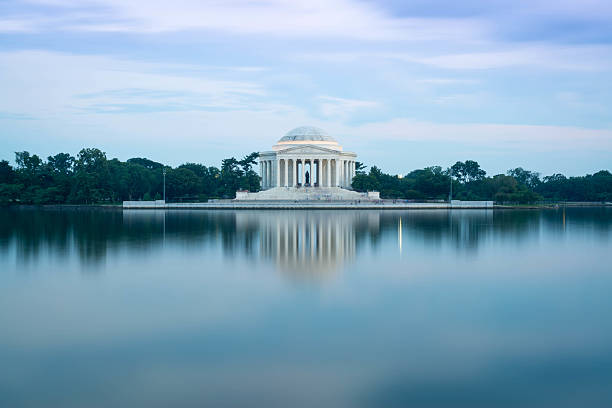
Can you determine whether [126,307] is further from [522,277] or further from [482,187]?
[482,187]

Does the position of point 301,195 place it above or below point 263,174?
below

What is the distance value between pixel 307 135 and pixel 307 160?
499cm

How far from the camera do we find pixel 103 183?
9356cm

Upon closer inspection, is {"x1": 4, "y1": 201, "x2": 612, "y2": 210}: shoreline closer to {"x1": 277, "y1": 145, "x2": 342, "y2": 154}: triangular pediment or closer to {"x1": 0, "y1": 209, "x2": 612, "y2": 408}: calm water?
{"x1": 277, "y1": 145, "x2": 342, "y2": 154}: triangular pediment

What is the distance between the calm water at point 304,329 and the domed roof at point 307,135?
82.9 meters

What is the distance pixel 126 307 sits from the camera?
647 inches

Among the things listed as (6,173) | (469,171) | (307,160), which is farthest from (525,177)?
(6,173)

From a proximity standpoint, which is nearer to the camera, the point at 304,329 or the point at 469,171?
the point at 304,329

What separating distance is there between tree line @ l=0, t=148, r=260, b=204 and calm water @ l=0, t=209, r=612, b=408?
66669 millimetres

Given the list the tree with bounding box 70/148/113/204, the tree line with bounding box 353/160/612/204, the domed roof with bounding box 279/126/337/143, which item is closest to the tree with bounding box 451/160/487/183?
the tree line with bounding box 353/160/612/204

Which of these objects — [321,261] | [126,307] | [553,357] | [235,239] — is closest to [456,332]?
[553,357]

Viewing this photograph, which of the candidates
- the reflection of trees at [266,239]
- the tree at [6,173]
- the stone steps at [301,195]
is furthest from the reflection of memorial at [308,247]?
the tree at [6,173]

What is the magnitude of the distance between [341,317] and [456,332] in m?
2.82

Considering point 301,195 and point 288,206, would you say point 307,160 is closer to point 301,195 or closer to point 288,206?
point 301,195
